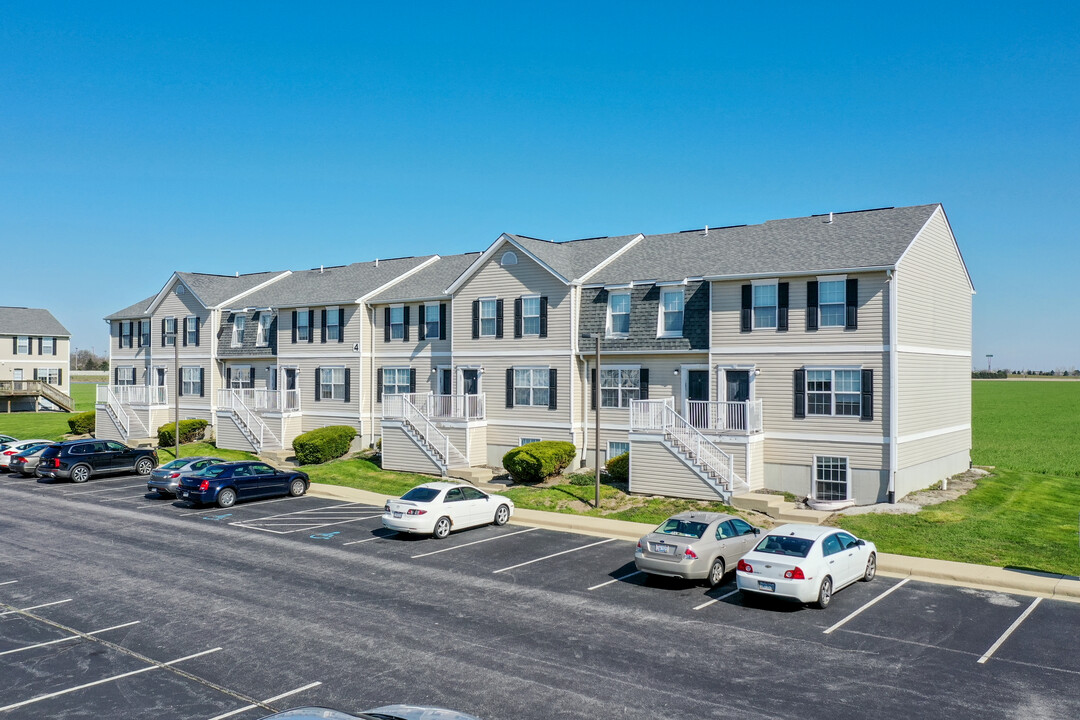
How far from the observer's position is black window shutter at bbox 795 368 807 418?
92.6 feet

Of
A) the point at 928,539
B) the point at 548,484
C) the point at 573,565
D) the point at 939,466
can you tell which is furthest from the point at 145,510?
the point at 939,466

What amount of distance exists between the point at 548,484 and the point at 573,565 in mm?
11095

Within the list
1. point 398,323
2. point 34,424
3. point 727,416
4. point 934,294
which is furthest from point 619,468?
point 34,424

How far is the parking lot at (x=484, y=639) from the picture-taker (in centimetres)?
1181

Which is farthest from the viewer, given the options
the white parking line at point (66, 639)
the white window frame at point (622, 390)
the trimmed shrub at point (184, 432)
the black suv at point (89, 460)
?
the trimmed shrub at point (184, 432)

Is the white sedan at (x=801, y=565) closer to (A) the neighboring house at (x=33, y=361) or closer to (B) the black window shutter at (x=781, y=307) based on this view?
(B) the black window shutter at (x=781, y=307)

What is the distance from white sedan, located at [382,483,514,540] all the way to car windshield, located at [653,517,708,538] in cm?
727

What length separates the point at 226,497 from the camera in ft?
94.9

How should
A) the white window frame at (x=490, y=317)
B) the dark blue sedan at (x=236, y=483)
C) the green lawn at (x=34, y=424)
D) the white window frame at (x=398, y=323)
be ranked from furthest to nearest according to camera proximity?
1. the green lawn at (x=34, y=424)
2. the white window frame at (x=398, y=323)
3. the white window frame at (x=490, y=317)
4. the dark blue sedan at (x=236, y=483)

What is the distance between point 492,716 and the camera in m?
11.1

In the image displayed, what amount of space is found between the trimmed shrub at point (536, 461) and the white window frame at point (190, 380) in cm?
2529

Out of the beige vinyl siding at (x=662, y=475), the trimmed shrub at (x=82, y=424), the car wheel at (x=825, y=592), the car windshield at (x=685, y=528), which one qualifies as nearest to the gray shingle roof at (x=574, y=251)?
the beige vinyl siding at (x=662, y=475)

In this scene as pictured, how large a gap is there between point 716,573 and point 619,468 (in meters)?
12.4

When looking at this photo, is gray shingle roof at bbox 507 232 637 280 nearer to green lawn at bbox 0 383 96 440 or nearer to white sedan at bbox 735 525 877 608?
white sedan at bbox 735 525 877 608
